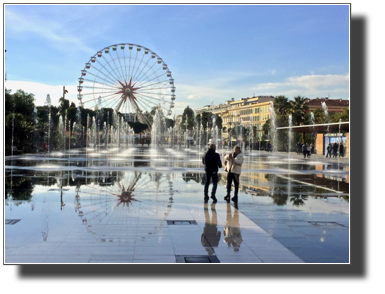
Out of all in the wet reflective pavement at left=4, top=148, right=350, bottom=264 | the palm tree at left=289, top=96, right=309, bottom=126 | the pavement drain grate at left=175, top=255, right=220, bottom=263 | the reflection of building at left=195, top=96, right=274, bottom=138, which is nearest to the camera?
the pavement drain grate at left=175, top=255, right=220, bottom=263

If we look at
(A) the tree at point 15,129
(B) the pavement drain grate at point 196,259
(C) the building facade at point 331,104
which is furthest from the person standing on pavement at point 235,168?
(C) the building facade at point 331,104

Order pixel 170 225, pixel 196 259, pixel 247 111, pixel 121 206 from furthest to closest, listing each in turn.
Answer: pixel 247 111 < pixel 121 206 < pixel 170 225 < pixel 196 259

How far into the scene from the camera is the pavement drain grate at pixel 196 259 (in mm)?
5895

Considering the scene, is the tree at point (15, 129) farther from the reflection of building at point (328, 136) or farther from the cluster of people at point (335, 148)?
the cluster of people at point (335, 148)

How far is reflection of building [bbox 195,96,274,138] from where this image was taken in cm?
13575

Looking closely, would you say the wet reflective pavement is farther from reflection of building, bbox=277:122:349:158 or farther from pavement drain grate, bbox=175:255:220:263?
reflection of building, bbox=277:122:349:158

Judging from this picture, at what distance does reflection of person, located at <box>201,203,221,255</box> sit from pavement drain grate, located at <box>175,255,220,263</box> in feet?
0.73

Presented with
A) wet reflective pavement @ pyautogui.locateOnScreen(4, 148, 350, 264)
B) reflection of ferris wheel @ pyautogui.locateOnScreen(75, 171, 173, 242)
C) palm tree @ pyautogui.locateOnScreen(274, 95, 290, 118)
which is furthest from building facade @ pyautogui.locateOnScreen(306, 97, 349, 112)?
wet reflective pavement @ pyautogui.locateOnScreen(4, 148, 350, 264)

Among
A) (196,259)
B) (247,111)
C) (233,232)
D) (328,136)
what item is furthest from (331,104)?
(196,259)

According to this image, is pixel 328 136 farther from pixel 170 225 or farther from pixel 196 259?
pixel 196 259

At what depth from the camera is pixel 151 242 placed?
6.87m

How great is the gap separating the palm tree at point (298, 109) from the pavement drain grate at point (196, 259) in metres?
68.3

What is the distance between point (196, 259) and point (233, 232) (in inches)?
72.5

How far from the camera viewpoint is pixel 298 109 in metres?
72.2
